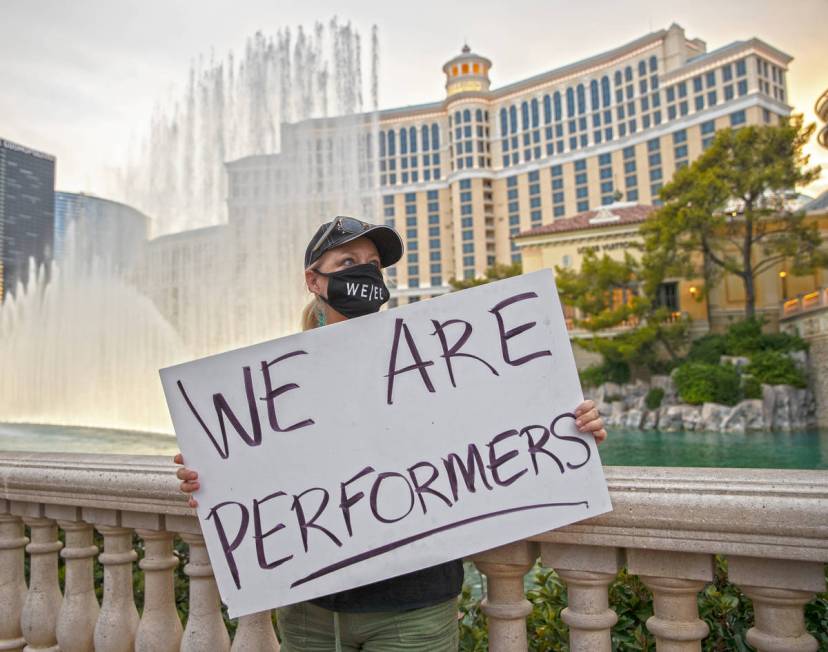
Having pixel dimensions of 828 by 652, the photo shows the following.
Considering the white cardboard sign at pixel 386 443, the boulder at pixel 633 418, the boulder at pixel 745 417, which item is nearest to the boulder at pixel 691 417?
the boulder at pixel 745 417

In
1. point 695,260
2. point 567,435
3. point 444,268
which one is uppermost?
point 444,268

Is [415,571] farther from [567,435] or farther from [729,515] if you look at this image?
[729,515]

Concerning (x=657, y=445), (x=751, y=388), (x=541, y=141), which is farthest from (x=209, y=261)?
(x=541, y=141)

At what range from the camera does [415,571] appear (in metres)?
1.70

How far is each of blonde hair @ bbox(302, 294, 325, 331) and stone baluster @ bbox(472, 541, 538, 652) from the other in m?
0.89

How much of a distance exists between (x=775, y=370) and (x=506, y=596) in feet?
90.0

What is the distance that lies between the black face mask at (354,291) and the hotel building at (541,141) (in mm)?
66812

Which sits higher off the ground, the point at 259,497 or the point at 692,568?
the point at 259,497

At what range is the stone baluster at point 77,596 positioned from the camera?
8.21 feet

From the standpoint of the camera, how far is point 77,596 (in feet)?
8.29

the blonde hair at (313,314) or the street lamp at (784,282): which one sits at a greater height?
the street lamp at (784,282)

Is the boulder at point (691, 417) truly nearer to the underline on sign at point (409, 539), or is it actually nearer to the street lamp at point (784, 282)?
the street lamp at point (784, 282)

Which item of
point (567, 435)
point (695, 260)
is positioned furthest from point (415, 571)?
point (695, 260)

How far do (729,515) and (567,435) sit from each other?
1.38 feet
